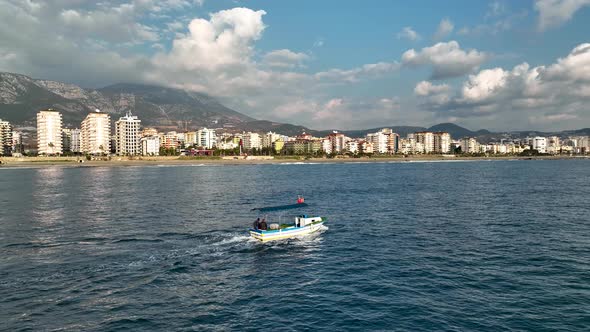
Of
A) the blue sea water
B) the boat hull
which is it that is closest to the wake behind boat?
the boat hull

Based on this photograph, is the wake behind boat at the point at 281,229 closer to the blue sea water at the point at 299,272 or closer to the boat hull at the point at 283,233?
the boat hull at the point at 283,233

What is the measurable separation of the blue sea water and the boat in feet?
4.01

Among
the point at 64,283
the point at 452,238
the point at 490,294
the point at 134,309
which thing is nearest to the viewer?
the point at 134,309

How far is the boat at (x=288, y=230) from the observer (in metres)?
43.5

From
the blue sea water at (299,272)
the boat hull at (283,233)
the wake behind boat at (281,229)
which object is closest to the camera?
the blue sea water at (299,272)

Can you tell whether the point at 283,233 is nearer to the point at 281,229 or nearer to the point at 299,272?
the point at 281,229

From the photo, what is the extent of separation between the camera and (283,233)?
148ft

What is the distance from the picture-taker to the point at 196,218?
→ 5819 cm

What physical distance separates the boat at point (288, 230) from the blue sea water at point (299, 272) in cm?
122

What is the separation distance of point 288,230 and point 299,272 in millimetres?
11943

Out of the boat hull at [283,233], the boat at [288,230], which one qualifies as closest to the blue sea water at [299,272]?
the boat hull at [283,233]

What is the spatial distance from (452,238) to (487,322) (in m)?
22.7

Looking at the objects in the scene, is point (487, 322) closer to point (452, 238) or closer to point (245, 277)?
point (245, 277)

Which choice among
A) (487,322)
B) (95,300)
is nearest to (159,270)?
(95,300)
